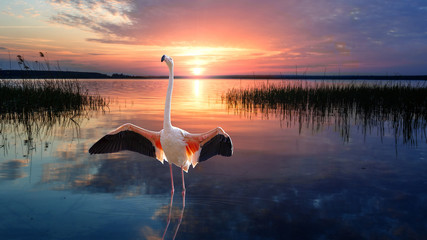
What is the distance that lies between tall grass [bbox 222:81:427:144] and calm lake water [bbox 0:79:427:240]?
3.00 metres

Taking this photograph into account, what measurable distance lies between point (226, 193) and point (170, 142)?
1.47 m

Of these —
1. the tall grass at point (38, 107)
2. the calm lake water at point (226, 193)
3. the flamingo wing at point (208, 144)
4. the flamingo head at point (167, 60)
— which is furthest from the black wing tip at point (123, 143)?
the tall grass at point (38, 107)

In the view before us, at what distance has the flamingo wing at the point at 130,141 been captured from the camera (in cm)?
625

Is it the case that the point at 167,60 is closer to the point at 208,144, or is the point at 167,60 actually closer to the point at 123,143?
the point at 208,144

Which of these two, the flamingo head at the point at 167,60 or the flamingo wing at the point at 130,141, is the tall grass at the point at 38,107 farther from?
the flamingo head at the point at 167,60

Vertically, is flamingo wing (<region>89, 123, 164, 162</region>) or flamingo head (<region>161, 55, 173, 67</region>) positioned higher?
flamingo head (<region>161, 55, 173, 67</region>)

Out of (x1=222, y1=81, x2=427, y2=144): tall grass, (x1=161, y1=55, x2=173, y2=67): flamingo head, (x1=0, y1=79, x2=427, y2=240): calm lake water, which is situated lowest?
(x1=0, y1=79, x2=427, y2=240): calm lake water

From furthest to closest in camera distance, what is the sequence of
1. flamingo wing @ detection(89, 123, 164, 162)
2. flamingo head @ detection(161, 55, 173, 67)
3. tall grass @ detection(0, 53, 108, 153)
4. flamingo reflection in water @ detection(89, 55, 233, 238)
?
tall grass @ detection(0, 53, 108, 153)
flamingo wing @ detection(89, 123, 164, 162)
flamingo reflection in water @ detection(89, 55, 233, 238)
flamingo head @ detection(161, 55, 173, 67)

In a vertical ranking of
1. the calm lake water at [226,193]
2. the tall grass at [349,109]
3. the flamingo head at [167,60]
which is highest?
the flamingo head at [167,60]

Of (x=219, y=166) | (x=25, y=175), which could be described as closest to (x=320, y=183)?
(x=219, y=166)

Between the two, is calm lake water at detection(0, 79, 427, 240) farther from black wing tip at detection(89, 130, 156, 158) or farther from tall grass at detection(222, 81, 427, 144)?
tall grass at detection(222, 81, 427, 144)

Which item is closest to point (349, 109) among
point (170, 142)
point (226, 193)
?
point (226, 193)

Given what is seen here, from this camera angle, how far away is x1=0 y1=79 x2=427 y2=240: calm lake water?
4781 millimetres

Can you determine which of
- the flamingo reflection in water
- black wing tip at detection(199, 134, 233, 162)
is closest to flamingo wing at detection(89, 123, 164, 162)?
the flamingo reflection in water
